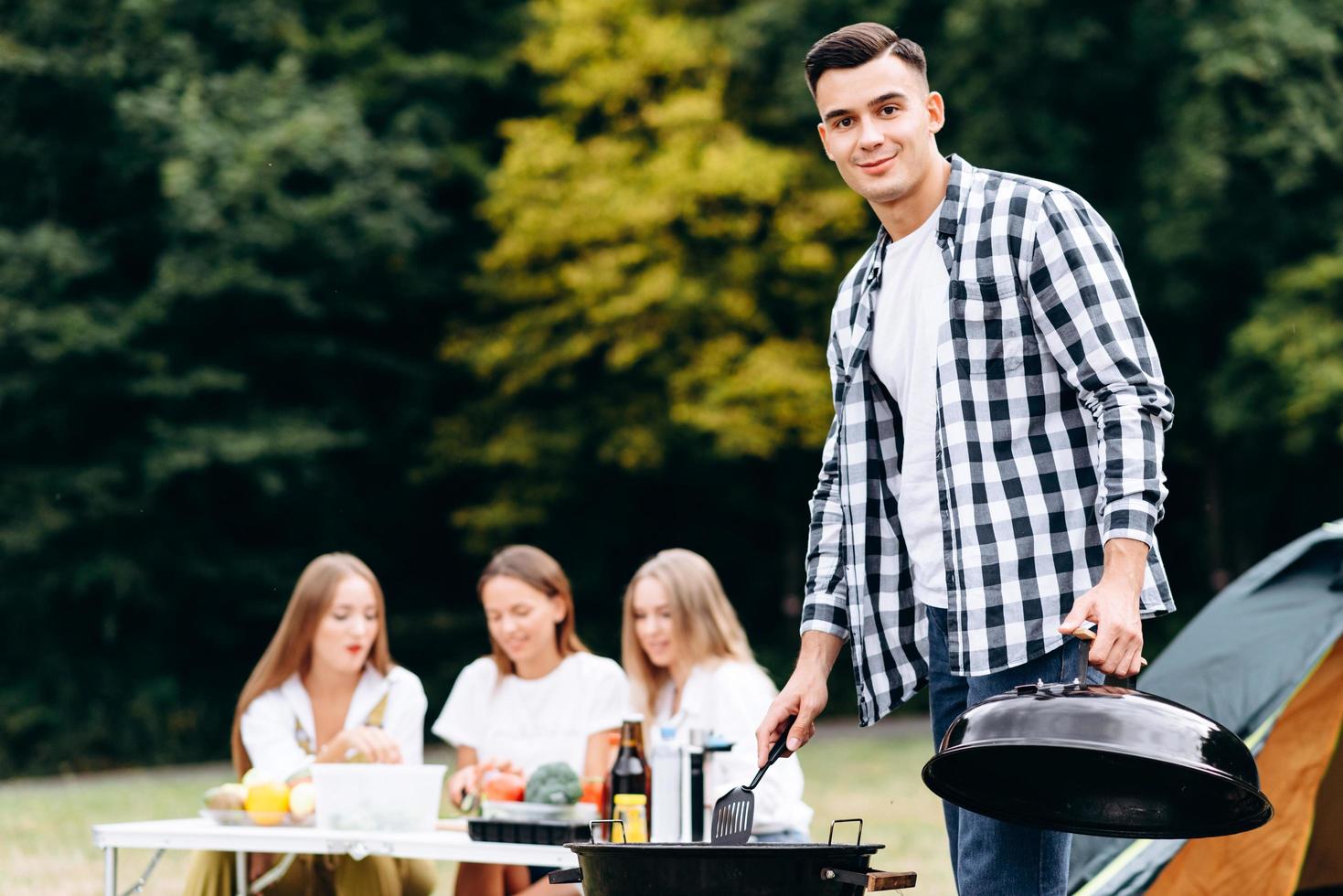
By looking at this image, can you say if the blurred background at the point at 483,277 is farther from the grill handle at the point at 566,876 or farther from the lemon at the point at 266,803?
the grill handle at the point at 566,876

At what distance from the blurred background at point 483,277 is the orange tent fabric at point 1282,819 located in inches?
376

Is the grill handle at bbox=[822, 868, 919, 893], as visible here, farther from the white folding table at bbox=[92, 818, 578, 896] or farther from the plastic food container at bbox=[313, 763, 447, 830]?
the plastic food container at bbox=[313, 763, 447, 830]

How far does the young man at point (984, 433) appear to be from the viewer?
86.0 inches

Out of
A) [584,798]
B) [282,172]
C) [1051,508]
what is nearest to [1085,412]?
[1051,508]

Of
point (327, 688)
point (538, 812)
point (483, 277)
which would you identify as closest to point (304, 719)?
point (327, 688)

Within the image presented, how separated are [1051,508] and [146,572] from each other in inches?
558

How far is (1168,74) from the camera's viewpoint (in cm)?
1421

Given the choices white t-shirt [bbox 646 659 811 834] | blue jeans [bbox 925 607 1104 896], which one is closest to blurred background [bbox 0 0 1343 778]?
white t-shirt [bbox 646 659 811 834]

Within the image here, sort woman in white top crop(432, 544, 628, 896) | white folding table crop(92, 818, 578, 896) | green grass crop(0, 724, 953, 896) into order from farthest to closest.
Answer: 1. green grass crop(0, 724, 953, 896)
2. woman in white top crop(432, 544, 628, 896)
3. white folding table crop(92, 818, 578, 896)

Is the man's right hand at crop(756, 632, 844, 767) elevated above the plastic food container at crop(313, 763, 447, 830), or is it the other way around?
the man's right hand at crop(756, 632, 844, 767)

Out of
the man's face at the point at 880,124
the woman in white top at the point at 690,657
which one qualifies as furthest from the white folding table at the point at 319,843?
the man's face at the point at 880,124

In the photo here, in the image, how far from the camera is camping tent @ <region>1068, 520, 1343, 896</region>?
4.15m

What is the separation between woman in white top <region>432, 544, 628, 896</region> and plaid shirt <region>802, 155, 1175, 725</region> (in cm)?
235

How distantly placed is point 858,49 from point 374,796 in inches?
74.9
